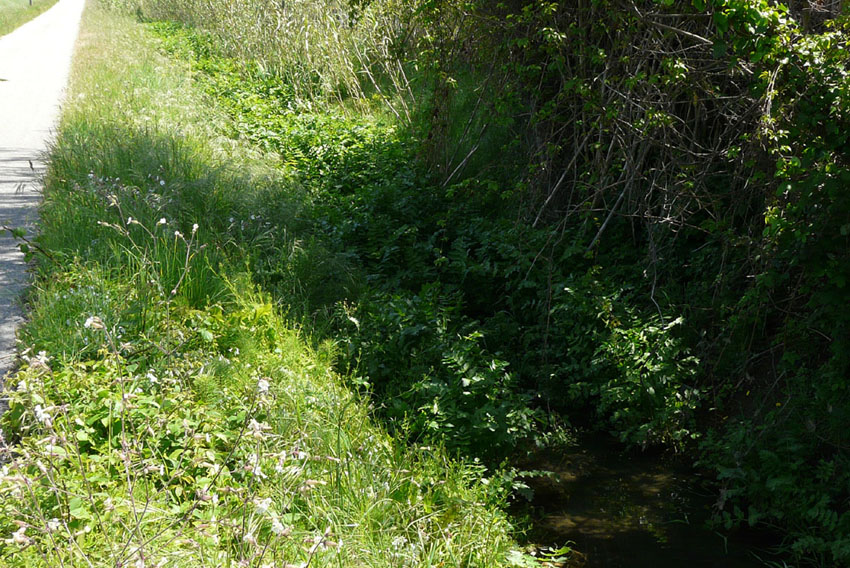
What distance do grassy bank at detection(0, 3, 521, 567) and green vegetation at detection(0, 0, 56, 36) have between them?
2329 cm

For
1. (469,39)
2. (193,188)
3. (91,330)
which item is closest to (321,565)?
(91,330)

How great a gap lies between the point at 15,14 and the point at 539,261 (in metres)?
34.2

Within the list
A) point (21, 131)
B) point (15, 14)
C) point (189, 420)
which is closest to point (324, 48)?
point (21, 131)

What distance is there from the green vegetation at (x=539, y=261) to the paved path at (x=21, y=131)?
0.33 m

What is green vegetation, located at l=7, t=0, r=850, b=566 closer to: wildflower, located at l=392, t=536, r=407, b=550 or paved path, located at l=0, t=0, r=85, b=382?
wildflower, located at l=392, t=536, r=407, b=550

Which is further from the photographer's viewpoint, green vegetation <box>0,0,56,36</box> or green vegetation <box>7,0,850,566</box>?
green vegetation <box>0,0,56,36</box>

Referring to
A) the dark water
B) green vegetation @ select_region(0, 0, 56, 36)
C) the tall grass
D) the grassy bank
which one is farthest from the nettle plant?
green vegetation @ select_region(0, 0, 56, 36)

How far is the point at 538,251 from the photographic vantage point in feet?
21.1

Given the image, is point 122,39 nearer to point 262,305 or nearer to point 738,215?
point 262,305

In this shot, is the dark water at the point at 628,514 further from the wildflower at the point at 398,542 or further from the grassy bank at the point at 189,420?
the wildflower at the point at 398,542

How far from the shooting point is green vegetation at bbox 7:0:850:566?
412 cm

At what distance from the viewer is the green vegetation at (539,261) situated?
13.5ft

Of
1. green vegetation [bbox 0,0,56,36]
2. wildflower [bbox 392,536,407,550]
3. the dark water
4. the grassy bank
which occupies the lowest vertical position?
green vegetation [bbox 0,0,56,36]

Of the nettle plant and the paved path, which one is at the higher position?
the nettle plant
